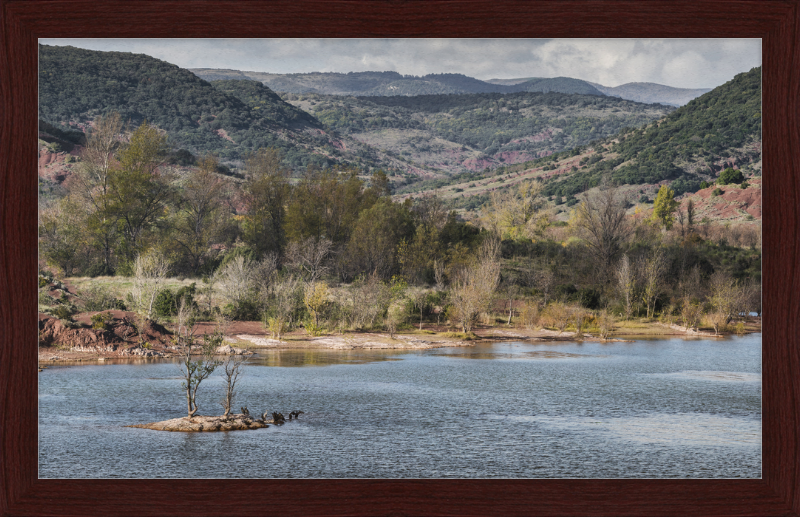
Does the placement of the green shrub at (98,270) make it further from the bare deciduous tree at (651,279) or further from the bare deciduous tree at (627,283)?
the bare deciduous tree at (651,279)

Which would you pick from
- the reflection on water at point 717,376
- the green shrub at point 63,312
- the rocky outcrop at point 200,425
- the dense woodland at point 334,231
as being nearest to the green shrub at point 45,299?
the dense woodland at point 334,231

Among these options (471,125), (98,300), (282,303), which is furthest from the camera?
(471,125)

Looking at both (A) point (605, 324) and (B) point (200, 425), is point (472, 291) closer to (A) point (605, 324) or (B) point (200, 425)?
(A) point (605, 324)

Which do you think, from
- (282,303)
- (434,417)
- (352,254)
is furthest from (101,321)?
(434,417)
